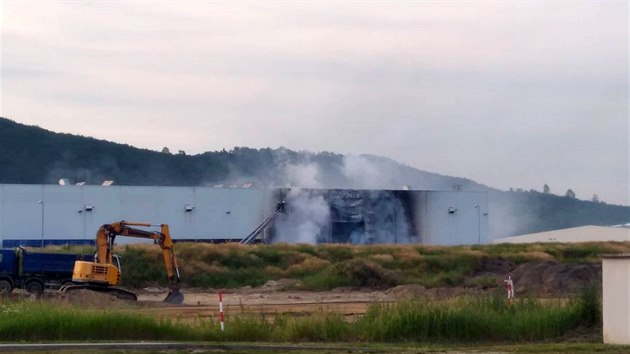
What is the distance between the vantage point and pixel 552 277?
5450 centimetres

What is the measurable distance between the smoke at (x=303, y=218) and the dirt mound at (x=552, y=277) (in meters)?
26.9

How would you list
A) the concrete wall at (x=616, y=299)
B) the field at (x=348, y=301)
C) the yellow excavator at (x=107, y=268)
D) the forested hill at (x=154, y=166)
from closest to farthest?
the concrete wall at (x=616, y=299), the field at (x=348, y=301), the yellow excavator at (x=107, y=268), the forested hill at (x=154, y=166)

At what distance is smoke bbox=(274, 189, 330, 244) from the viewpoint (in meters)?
83.4

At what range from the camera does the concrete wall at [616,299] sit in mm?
24672

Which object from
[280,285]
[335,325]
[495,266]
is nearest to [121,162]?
[495,266]

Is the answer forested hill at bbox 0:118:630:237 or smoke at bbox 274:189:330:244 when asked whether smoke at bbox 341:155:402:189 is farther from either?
smoke at bbox 274:189:330:244

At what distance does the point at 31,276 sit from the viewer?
1951 inches

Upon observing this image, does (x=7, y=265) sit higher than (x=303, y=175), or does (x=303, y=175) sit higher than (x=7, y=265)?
(x=303, y=175)

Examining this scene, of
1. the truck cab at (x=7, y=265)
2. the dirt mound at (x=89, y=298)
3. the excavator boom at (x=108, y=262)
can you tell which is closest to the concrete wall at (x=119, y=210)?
the truck cab at (x=7, y=265)

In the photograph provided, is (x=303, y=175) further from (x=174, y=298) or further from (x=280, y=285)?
(x=174, y=298)

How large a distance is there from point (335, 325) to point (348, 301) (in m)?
20.7

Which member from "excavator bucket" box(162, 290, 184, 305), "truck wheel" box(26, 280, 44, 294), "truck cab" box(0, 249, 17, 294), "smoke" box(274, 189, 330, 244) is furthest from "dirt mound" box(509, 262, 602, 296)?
"smoke" box(274, 189, 330, 244)

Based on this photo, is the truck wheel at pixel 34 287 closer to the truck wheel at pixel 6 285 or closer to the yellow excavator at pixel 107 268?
the truck wheel at pixel 6 285

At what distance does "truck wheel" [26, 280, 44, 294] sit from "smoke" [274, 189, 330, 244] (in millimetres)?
34711
